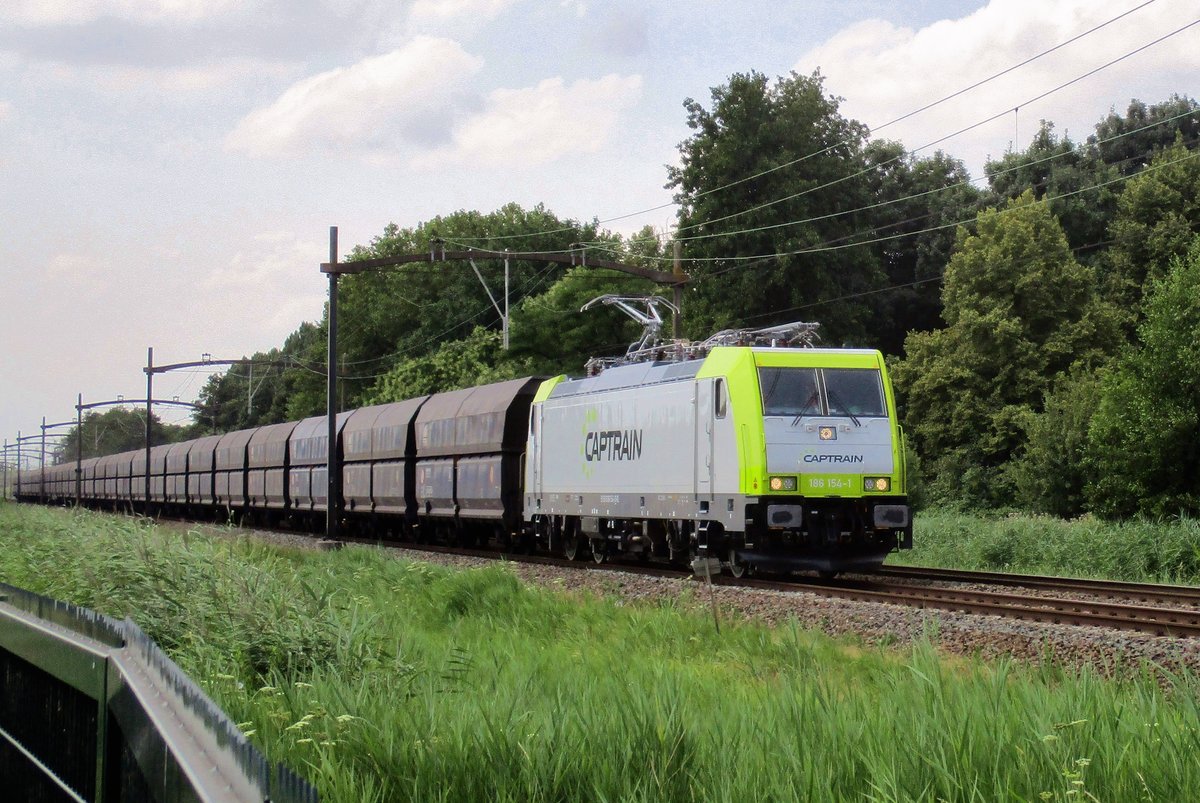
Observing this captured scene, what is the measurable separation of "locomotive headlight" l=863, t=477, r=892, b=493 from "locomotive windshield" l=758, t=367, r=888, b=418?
941mm

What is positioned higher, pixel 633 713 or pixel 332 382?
pixel 332 382

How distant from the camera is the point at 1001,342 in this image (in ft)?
171

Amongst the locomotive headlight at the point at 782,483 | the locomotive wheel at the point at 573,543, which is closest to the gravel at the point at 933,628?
the locomotive headlight at the point at 782,483

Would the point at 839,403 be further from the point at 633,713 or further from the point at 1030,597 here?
the point at 633,713

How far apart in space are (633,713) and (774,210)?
49.8m

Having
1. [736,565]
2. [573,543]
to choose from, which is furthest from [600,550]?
[736,565]

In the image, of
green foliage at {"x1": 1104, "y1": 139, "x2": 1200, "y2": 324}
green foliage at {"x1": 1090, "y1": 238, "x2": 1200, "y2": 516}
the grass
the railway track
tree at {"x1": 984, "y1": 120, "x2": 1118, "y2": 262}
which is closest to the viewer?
the grass

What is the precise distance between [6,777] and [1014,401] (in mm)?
51445

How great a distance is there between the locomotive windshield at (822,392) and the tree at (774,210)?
33819 mm

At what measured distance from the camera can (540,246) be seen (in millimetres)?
79125

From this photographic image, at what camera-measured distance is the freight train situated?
18.8 m

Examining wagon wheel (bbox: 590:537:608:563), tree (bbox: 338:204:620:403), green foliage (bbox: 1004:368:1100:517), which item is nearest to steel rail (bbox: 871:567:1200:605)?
wagon wheel (bbox: 590:537:608:563)

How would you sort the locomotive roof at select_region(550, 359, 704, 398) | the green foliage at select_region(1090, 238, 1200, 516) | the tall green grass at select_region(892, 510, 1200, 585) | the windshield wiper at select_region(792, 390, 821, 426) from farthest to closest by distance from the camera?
the green foliage at select_region(1090, 238, 1200, 516)
the tall green grass at select_region(892, 510, 1200, 585)
the locomotive roof at select_region(550, 359, 704, 398)
the windshield wiper at select_region(792, 390, 821, 426)

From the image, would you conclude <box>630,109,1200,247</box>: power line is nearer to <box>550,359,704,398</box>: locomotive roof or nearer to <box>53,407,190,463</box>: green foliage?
<box>550,359,704,398</box>: locomotive roof
